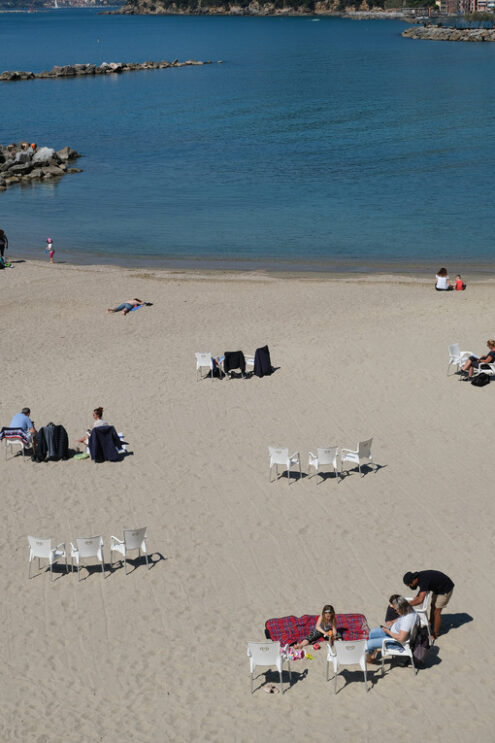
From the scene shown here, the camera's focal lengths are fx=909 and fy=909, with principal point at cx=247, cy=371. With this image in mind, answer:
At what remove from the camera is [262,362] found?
18.4m

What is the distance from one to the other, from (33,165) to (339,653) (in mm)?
45053

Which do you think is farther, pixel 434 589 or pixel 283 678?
pixel 434 589

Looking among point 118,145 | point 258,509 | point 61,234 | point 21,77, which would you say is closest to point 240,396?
point 258,509

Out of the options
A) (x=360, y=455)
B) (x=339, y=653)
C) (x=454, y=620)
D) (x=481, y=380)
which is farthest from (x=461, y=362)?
(x=339, y=653)

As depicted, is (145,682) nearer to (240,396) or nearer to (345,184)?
(240,396)

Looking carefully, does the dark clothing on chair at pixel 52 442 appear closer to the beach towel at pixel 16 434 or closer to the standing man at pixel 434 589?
the beach towel at pixel 16 434

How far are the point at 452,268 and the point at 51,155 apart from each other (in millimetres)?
29847

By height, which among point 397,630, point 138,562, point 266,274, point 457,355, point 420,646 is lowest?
point 266,274

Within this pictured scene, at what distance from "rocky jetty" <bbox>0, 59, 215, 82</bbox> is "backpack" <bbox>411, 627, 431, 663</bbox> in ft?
358

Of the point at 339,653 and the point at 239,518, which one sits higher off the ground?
the point at 339,653

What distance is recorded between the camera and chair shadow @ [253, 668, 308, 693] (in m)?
9.79

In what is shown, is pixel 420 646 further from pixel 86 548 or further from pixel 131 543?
pixel 86 548

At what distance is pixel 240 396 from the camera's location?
17688mm

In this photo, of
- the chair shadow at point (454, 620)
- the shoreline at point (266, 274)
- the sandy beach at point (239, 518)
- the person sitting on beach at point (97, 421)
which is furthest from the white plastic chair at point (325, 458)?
the shoreline at point (266, 274)
